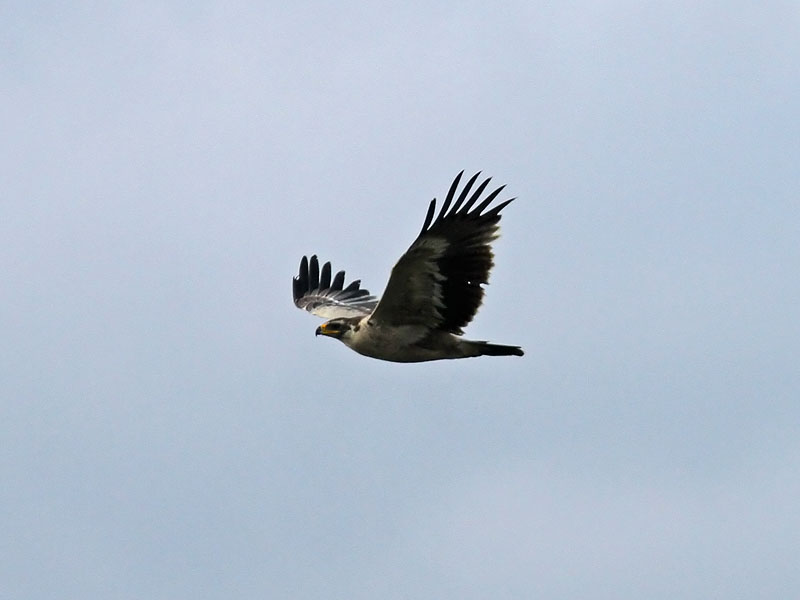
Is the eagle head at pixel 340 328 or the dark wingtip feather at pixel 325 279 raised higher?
the dark wingtip feather at pixel 325 279

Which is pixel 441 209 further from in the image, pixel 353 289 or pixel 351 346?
pixel 353 289

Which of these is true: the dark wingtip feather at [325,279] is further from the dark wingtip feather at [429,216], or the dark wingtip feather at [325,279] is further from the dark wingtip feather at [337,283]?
the dark wingtip feather at [429,216]

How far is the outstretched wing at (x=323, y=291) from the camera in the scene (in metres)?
23.3

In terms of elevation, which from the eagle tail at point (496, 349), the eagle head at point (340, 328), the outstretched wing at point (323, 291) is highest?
the outstretched wing at point (323, 291)

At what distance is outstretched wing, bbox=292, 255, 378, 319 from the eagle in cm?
430

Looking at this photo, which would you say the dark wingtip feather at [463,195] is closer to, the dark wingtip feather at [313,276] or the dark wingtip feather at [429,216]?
the dark wingtip feather at [429,216]

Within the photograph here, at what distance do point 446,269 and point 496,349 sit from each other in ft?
4.84

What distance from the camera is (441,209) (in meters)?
16.9

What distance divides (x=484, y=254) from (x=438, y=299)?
86 centimetres

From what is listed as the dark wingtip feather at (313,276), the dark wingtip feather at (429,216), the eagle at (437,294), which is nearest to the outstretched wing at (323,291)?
the dark wingtip feather at (313,276)

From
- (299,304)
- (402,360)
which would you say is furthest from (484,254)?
(299,304)

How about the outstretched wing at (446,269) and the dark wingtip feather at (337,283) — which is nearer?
the outstretched wing at (446,269)

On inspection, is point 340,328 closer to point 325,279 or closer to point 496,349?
point 496,349

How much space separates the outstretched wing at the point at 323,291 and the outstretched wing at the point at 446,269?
17.6ft
